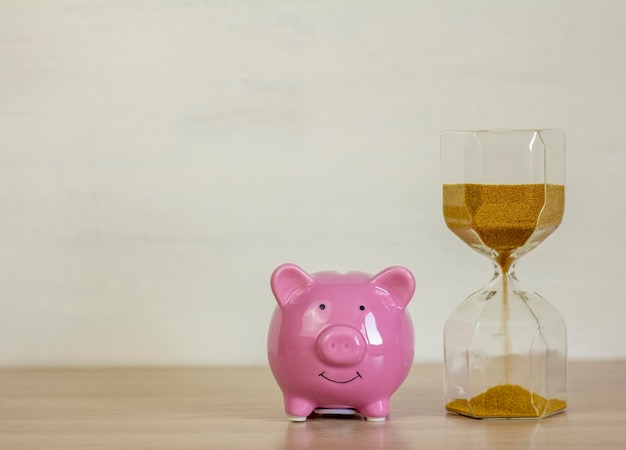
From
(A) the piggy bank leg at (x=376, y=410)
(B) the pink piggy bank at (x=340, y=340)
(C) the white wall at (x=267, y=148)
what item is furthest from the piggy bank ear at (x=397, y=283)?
(C) the white wall at (x=267, y=148)

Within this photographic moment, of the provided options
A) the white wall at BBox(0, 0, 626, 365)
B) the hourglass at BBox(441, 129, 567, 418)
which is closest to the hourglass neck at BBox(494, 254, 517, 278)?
the hourglass at BBox(441, 129, 567, 418)

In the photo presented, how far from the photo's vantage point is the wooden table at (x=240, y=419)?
0.96 metres

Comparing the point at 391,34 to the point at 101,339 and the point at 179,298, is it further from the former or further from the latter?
the point at 101,339

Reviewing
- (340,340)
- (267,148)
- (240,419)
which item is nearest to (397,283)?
(340,340)

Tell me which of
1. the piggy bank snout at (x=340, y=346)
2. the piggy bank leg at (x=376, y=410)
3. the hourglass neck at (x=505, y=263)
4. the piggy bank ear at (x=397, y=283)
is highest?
the hourglass neck at (x=505, y=263)

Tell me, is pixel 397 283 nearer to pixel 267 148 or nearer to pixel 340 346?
pixel 340 346

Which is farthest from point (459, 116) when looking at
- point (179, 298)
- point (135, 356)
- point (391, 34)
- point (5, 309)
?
point (5, 309)

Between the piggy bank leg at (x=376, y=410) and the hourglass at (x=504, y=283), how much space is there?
9 cm

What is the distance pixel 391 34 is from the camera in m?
1.42

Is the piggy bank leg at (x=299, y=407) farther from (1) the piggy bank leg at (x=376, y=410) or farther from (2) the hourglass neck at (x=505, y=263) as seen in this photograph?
(2) the hourglass neck at (x=505, y=263)

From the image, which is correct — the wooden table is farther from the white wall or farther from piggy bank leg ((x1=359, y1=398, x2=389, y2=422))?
the white wall

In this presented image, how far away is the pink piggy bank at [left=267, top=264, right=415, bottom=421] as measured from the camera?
101 cm

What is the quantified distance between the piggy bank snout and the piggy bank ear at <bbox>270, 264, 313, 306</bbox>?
2.6 inches

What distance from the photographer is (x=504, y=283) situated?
3.60 ft
